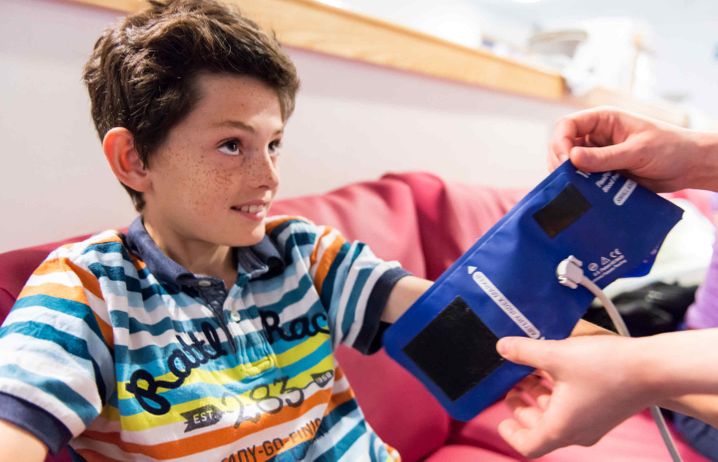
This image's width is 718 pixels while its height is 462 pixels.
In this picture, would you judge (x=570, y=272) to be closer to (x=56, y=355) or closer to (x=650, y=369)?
(x=650, y=369)

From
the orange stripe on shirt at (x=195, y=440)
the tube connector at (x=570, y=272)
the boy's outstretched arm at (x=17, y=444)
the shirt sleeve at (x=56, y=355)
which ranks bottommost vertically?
the orange stripe on shirt at (x=195, y=440)

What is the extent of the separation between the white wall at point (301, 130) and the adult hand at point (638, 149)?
1.97 feet

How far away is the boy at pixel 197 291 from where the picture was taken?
0.48 m

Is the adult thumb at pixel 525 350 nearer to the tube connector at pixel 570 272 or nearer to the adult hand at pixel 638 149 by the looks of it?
the tube connector at pixel 570 272

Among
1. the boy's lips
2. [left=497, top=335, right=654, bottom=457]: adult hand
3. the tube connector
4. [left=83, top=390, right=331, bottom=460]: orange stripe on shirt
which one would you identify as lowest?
[left=497, top=335, right=654, bottom=457]: adult hand

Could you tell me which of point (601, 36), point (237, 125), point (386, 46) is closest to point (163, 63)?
point (237, 125)

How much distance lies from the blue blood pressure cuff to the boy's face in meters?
0.24

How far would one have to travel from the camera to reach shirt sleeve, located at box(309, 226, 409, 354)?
0.67m

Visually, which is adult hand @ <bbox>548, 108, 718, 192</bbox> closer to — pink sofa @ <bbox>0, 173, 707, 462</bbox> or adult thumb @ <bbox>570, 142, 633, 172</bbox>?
adult thumb @ <bbox>570, 142, 633, 172</bbox>

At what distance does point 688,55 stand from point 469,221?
222 inches

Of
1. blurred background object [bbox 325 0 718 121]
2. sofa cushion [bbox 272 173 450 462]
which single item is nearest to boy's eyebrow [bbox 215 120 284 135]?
sofa cushion [bbox 272 173 450 462]

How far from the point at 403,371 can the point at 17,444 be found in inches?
24.4

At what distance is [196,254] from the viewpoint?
638mm

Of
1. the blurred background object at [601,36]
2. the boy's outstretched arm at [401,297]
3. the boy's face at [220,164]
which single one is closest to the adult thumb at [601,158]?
the boy's outstretched arm at [401,297]
